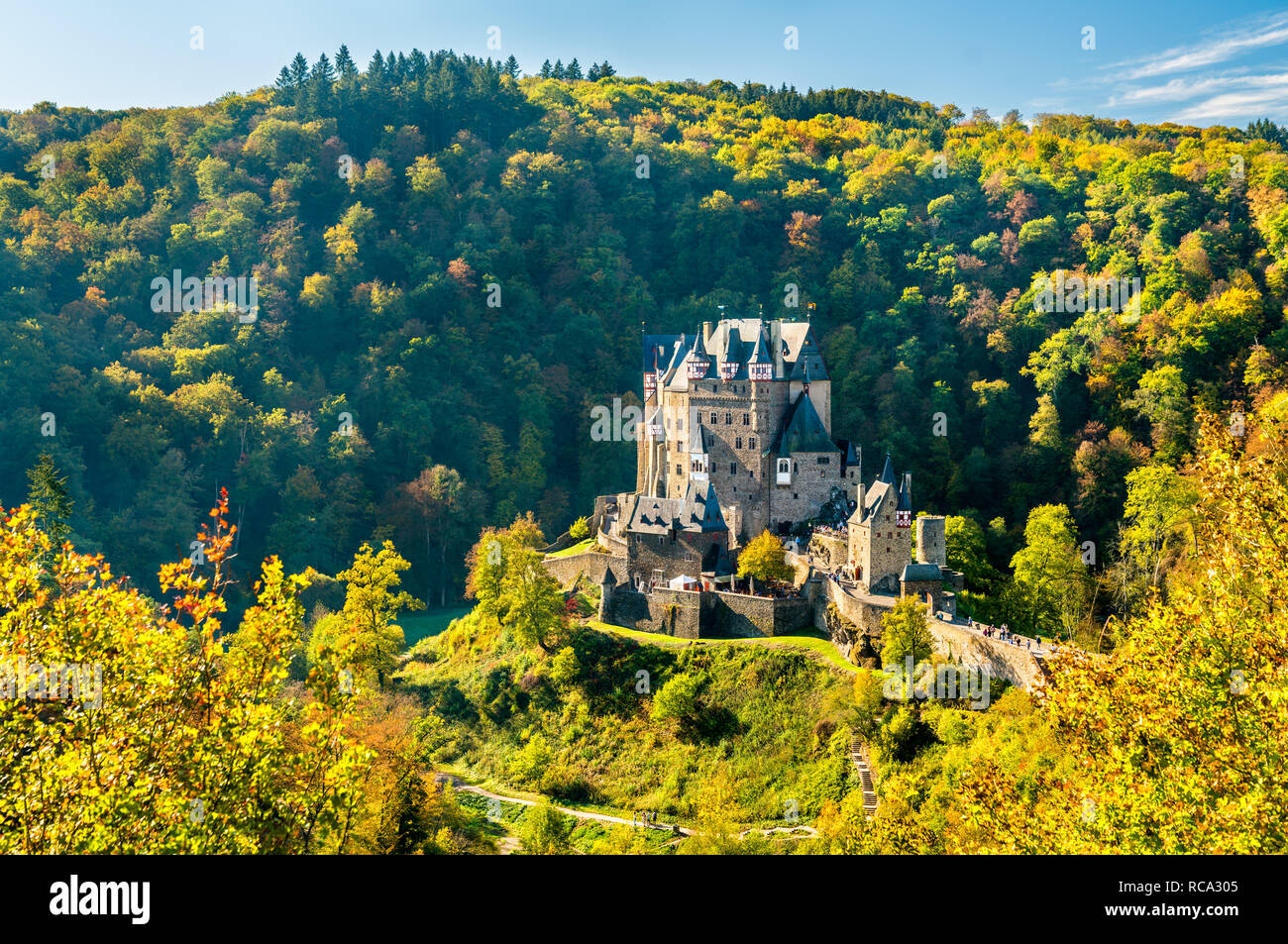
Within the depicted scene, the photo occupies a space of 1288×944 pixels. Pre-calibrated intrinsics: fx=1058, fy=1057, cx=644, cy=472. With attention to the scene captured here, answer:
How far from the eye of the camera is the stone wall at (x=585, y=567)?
49781mm

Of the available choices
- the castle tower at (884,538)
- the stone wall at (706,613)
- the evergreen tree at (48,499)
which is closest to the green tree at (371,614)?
the stone wall at (706,613)

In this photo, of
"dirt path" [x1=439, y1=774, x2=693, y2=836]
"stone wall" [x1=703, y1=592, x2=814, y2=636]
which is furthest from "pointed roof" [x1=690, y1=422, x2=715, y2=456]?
"dirt path" [x1=439, y1=774, x2=693, y2=836]

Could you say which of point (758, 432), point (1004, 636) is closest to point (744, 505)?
point (758, 432)

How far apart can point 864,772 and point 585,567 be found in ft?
68.2

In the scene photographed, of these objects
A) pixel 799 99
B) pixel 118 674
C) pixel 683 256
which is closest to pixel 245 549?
pixel 683 256

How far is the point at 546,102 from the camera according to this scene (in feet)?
376

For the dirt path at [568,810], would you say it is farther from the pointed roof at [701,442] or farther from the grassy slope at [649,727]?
the pointed roof at [701,442]

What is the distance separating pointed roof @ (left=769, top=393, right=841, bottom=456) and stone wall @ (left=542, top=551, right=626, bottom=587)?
31.5 ft

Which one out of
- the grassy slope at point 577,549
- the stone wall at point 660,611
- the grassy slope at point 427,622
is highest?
the grassy slope at point 577,549

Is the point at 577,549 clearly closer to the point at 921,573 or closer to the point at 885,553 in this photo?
the point at 885,553

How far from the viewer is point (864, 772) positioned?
36031mm

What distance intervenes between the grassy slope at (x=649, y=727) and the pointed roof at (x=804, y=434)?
37.5 feet

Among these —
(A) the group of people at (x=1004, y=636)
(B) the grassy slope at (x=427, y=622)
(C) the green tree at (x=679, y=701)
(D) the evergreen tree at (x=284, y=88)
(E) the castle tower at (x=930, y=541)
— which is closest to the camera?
(A) the group of people at (x=1004, y=636)
